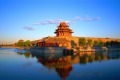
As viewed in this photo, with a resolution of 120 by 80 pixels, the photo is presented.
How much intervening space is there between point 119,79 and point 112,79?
1.75ft

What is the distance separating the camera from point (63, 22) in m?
64.0

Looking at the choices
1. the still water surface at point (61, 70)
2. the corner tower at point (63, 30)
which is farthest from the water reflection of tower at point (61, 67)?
the corner tower at point (63, 30)

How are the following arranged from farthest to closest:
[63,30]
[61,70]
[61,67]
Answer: [63,30], [61,67], [61,70]

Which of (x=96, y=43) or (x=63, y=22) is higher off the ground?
(x=63, y=22)

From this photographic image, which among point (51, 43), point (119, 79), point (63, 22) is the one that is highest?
point (63, 22)

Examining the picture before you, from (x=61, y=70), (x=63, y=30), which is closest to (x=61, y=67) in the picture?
(x=61, y=70)

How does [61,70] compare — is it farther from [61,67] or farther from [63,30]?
[63,30]

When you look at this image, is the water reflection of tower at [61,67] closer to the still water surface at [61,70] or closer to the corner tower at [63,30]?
the still water surface at [61,70]

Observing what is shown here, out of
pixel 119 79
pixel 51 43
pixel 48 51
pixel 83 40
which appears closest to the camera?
pixel 119 79

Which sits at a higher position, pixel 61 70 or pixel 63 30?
pixel 63 30

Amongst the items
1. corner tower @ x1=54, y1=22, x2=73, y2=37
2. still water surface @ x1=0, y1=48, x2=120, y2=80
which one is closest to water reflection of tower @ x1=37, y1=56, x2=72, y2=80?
still water surface @ x1=0, y1=48, x2=120, y2=80

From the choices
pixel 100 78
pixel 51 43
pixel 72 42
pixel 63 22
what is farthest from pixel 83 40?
pixel 100 78

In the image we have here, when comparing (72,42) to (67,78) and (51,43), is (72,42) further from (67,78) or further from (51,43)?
(67,78)

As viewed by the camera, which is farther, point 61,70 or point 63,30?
point 63,30
